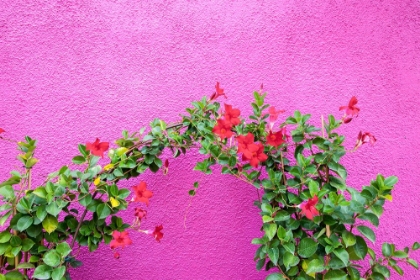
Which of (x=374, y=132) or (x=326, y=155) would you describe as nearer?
(x=326, y=155)

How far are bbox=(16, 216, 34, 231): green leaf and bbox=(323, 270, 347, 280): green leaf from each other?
95 centimetres

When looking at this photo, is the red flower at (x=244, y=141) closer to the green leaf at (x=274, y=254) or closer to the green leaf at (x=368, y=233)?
the green leaf at (x=274, y=254)

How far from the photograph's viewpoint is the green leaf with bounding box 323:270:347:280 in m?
1.01

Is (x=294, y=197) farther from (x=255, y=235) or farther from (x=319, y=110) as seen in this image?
(x=319, y=110)

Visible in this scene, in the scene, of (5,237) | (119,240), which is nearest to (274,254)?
(119,240)

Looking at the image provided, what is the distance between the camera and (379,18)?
1.53m

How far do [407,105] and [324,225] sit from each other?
796 mm

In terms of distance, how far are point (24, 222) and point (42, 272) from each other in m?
0.17

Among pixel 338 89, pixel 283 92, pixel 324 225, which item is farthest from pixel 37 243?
pixel 338 89

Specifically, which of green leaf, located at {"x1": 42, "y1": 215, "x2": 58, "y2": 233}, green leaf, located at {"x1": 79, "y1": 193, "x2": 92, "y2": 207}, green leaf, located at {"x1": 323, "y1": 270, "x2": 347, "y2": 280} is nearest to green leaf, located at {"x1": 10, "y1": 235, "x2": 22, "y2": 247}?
green leaf, located at {"x1": 42, "y1": 215, "x2": 58, "y2": 233}

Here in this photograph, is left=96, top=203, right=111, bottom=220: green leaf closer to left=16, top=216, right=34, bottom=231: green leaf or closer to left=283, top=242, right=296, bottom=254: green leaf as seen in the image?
left=16, top=216, right=34, bottom=231: green leaf

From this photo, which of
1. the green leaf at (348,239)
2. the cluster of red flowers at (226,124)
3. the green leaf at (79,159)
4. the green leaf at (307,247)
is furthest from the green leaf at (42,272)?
the green leaf at (348,239)

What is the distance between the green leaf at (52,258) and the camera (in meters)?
1.01

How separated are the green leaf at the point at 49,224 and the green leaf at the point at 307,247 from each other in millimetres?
789
